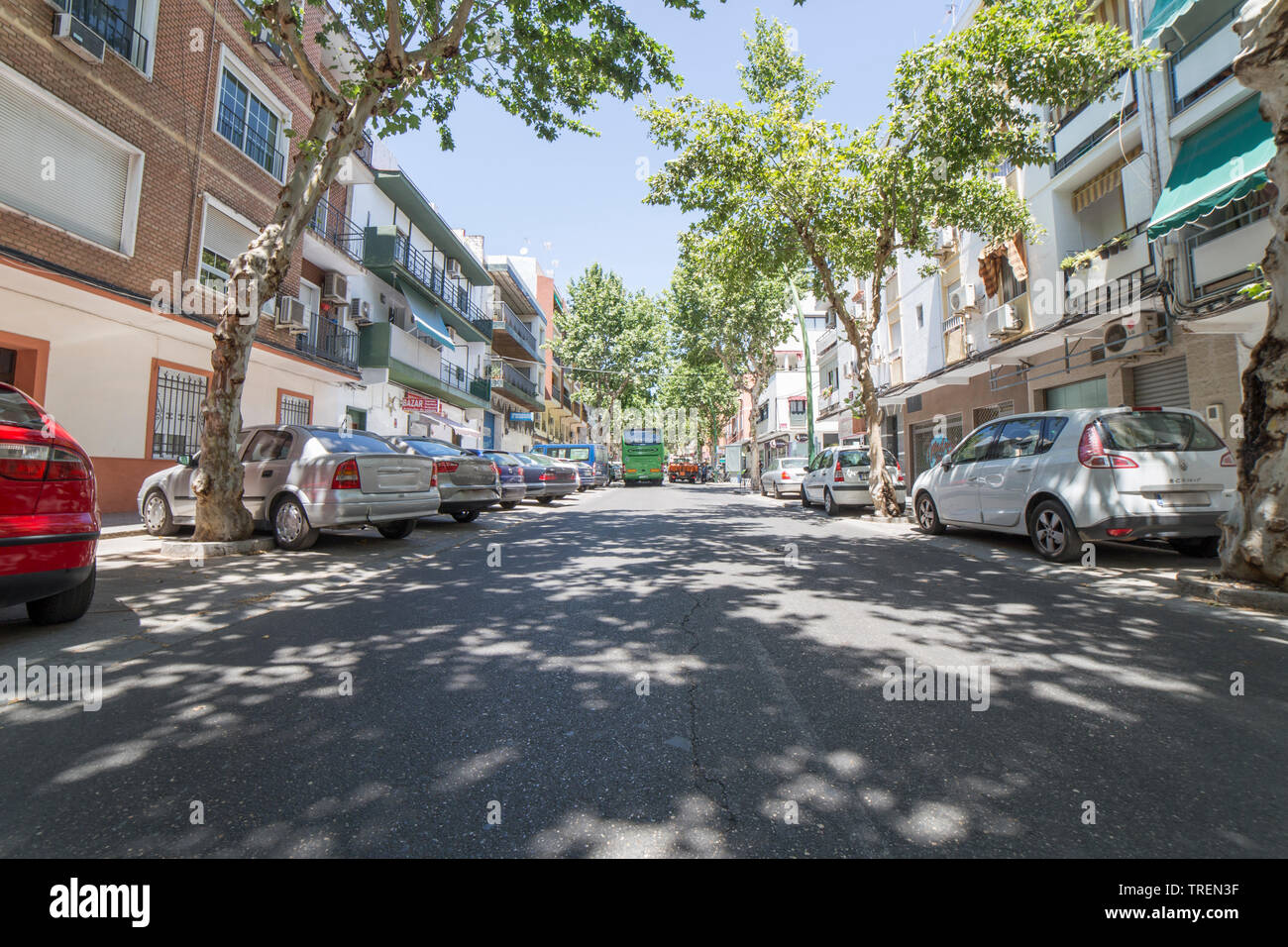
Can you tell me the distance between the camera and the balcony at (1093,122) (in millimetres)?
12211

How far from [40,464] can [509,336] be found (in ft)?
108

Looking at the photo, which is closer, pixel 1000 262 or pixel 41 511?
pixel 41 511

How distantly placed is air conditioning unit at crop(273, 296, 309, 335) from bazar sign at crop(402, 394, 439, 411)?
24.5ft

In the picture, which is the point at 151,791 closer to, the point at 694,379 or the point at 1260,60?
the point at 1260,60

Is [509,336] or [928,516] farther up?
[509,336]

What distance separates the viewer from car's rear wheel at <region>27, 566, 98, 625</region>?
3.86m

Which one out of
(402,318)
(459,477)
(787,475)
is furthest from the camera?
(402,318)

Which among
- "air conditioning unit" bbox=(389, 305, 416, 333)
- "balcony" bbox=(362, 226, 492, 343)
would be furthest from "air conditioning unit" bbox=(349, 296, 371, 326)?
"air conditioning unit" bbox=(389, 305, 416, 333)

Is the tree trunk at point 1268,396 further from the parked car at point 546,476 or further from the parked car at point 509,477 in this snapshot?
the parked car at point 546,476

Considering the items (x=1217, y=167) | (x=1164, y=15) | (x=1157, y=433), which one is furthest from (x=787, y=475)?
(x=1157, y=433)

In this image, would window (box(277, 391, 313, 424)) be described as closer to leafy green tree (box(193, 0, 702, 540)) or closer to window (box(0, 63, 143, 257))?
window (box(0, 63, 143, 257))

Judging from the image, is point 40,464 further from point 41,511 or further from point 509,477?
point 509,477

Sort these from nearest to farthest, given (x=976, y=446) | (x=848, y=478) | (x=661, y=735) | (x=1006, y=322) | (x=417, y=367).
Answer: (x=661, y=735) < (x=976, y=446) < (x=848, y=478) < (x=1006, y=322) < (x=417, y=367)

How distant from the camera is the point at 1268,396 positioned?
15.6 feet
